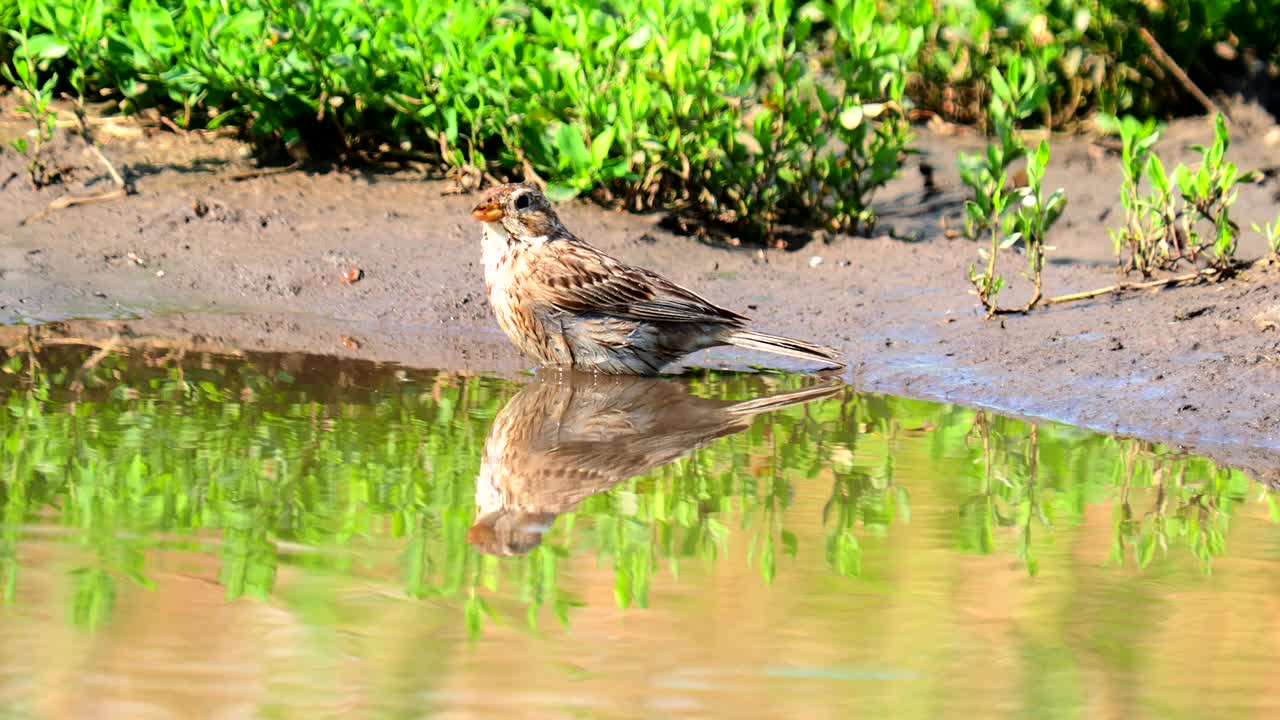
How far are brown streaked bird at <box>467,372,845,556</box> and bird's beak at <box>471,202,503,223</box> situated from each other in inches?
28.5

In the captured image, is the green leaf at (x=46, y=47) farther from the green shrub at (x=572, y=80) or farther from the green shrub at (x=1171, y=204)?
the green shrub at (x=1171, y=204)

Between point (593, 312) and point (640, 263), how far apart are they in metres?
1.27

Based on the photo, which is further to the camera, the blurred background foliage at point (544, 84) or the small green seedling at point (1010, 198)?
the blurred background foliage at point (544, 84)

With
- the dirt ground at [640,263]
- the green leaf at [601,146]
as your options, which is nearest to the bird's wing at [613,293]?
the dirt ground at [640,263]

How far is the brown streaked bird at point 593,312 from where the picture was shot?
659 cm

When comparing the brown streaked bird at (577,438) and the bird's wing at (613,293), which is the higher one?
the bird's wing at (613,293)

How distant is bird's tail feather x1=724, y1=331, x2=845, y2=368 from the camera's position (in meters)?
6.52

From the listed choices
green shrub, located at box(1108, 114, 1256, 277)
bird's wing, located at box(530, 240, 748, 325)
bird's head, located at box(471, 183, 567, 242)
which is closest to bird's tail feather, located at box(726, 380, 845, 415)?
bird's wing, located at box(530, 240, 748, 325)

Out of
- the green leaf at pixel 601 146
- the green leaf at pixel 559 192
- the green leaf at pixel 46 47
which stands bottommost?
the green leaf at pixel 559 192

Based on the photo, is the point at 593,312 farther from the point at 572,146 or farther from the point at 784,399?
the point at 572,146

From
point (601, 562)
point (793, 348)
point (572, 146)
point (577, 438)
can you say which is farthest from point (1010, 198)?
point (601, 562)

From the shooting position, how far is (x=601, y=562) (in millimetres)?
3807

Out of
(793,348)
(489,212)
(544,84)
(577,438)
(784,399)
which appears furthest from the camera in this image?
(544,84)

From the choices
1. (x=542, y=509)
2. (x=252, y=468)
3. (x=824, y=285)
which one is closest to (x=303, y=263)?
(x=824, y=285)
